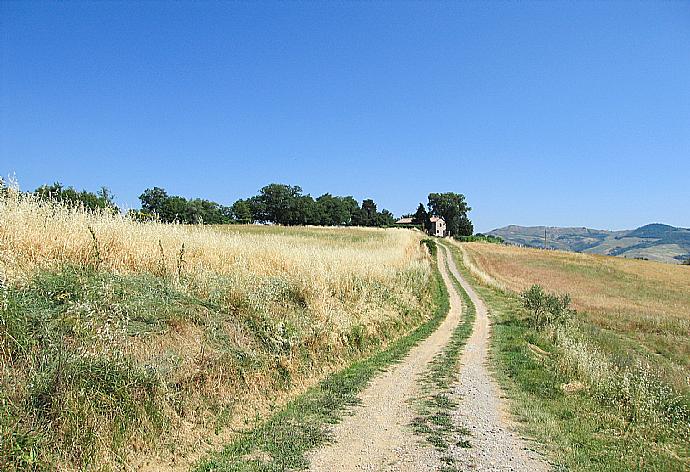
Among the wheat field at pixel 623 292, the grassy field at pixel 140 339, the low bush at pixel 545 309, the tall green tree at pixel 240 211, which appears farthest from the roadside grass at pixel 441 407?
the tall green tree at pixel 240 211

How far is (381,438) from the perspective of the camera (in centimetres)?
663

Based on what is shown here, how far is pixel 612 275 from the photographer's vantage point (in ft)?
188

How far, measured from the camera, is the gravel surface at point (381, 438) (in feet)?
18.8

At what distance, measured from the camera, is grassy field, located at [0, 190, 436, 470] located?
4.90m

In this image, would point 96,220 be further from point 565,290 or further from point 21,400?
point 565,290

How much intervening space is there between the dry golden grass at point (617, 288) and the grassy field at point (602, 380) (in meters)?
0.17

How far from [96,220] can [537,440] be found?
10044mm

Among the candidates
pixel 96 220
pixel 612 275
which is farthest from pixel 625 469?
pixel 612 275

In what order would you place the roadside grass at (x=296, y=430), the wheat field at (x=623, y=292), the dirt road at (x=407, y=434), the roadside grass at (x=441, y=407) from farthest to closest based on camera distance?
the wheat field at (x=623, y=292), the roadside grass at (x=441, y=407), the dirt road at (x=407, y=434), the roadside grass at (x=296, y=430)

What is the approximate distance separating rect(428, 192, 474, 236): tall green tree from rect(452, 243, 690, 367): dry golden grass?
52.6 metres

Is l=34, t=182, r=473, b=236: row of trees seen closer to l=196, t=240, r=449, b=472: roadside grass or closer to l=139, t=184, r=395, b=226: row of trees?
l=139, t=184, r=395, b=226: row of trees

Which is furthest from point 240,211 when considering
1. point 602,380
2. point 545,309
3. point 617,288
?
point 602,380

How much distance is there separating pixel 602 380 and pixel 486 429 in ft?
18.1

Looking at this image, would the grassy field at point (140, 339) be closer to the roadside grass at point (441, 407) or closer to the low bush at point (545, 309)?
the roadside grass at point (441, 407)
